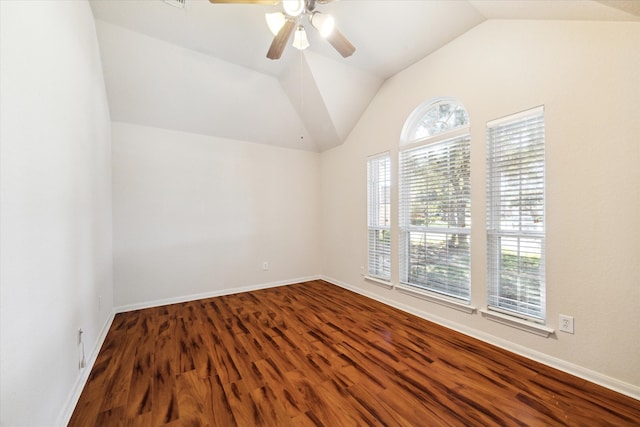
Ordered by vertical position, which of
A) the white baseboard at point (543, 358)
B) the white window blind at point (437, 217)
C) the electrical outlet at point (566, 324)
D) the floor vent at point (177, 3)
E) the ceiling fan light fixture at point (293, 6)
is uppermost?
the floor vent at point (177, 3)

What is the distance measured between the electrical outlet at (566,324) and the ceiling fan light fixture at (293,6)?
9.94ft

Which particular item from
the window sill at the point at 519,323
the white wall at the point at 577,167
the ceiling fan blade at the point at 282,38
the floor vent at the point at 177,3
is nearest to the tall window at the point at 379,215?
the white wall at the point at 577,167

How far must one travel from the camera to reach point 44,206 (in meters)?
1.28

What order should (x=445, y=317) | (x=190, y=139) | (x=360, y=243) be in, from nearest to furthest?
(x=445, y=317)
(x=190, y=139)
(x=360, y=243)

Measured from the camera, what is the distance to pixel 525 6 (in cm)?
196

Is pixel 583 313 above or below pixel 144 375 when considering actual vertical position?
above

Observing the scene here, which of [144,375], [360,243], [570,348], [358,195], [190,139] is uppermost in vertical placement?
[190,139]

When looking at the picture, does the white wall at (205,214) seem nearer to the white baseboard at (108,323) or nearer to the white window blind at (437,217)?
the white baseboard at (108,323)

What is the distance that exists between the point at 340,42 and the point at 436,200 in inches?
75.5

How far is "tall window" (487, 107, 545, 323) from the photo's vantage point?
207cm

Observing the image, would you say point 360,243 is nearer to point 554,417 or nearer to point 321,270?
point 321,270

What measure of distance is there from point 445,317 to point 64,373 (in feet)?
10.4

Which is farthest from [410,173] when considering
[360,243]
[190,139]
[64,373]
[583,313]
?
[64,373]

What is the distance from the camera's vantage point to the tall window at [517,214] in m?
2.07
